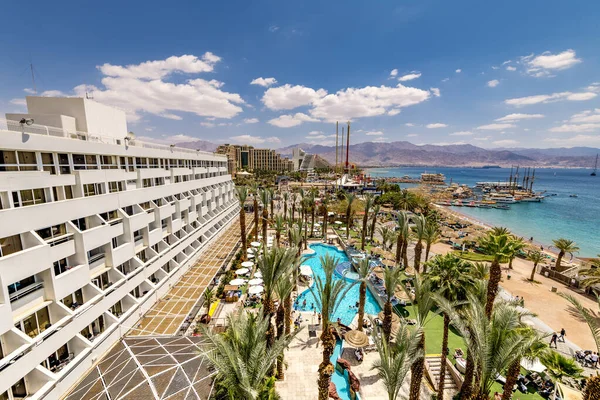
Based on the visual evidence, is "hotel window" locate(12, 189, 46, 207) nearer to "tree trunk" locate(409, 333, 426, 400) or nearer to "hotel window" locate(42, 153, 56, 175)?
"hotel window" locate(42, 153, 56, 175)

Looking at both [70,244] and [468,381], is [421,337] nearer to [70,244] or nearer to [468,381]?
[468,381]

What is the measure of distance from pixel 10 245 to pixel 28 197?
9.78 ft

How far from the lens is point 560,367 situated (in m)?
14.7

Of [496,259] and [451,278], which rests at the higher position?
[496,259]

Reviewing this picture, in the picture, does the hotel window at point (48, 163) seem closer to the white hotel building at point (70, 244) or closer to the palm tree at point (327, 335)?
the white hotel building at point (70, 244)

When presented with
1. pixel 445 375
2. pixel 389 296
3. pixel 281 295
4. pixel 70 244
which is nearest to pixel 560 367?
pixel 445 375

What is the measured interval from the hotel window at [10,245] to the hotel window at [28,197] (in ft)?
6.33

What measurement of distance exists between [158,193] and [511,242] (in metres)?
30.9

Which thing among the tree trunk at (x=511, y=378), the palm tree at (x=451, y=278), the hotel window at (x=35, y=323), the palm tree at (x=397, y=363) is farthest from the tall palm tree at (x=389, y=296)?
the hotel window at (x=35, y=323)

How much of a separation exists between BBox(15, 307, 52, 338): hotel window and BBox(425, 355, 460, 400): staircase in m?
24.4

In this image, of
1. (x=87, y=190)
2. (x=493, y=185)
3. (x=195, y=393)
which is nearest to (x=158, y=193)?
(x=87, y=190)

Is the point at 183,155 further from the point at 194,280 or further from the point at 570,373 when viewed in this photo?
the point at 570,373

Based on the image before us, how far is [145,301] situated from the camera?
2258 cm

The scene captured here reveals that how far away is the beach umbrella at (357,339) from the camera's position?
20219 mm
